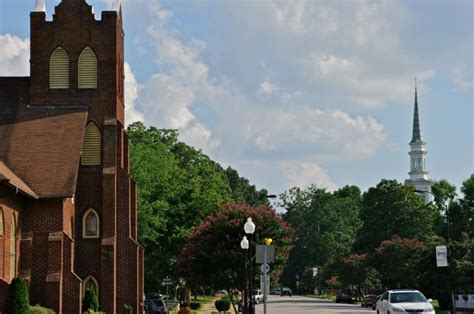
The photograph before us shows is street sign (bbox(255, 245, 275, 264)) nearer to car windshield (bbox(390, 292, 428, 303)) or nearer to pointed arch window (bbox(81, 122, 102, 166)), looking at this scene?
car windshield (bbox(390, 292, 428, 303))

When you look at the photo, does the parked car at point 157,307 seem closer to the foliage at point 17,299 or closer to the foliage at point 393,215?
the foliage at point 17,299

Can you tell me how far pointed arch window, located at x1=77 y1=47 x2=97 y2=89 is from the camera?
41.4 meters

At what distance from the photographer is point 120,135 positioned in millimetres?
41250

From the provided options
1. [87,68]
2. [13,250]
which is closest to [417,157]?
[87,68]

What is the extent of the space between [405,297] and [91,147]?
52.5ft

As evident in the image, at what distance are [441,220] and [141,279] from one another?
64992mm

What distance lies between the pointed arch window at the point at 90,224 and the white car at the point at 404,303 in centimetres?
1335

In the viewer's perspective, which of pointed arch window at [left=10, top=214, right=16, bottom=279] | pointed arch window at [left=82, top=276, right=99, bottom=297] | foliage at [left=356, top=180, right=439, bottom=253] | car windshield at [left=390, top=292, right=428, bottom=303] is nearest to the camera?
car windshield at [left=390, top=292, right=428, bottom=303]

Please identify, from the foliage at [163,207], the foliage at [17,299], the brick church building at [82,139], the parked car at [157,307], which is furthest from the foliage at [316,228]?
the foliage at [17,299]

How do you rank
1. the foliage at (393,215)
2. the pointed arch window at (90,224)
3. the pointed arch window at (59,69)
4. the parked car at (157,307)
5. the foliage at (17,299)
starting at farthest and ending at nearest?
the foliage at (393,215) → the parked car at (157,307) → the pointed arch window at (59,69) → the pointed arch window at (90,224) → the foliage at (17,299)

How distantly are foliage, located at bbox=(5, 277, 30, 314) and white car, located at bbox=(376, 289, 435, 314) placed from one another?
41.8 ft

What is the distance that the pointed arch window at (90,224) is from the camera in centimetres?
4012

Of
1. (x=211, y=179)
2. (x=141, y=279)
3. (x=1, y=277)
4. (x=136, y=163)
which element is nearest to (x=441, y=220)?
(x=211, y=179)

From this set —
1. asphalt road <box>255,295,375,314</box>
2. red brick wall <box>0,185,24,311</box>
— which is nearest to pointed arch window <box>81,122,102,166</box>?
red brick wall <box>0,185,24,311</box>
